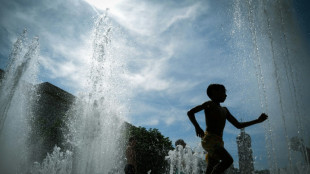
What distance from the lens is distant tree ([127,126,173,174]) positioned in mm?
21328

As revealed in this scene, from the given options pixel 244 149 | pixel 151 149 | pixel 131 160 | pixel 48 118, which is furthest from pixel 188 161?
pixel 244 149

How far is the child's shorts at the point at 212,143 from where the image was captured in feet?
7.21

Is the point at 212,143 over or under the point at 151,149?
under

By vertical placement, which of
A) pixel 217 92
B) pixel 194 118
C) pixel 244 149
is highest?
pixel 244 149

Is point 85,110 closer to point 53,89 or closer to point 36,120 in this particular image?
point 36,120

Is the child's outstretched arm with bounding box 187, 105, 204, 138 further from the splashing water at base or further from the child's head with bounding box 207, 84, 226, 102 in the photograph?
the splashing water at base

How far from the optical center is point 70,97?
95.0ft

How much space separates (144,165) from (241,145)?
2955cm

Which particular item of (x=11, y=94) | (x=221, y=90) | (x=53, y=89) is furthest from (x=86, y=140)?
(x=53, y=89)

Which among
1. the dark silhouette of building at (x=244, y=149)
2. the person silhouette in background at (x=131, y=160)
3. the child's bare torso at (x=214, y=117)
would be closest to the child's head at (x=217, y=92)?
the child's bare torso at (x=214, y=117)

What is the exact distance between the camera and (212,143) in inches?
87.4

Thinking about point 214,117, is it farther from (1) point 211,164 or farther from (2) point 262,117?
(2) point 262,117

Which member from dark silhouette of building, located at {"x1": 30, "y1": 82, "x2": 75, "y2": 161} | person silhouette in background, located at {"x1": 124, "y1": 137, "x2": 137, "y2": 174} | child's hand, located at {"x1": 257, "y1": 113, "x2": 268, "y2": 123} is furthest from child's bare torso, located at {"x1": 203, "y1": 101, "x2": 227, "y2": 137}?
dark silhouette of building, located at {"x1": 30, "y1": 82, "x2": 75, "y2": 161}

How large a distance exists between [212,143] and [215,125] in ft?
0.68
